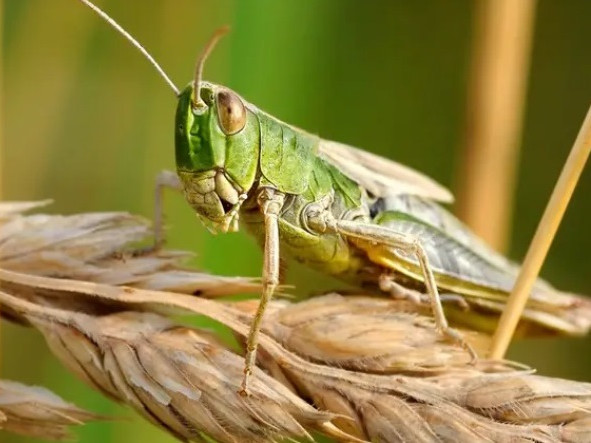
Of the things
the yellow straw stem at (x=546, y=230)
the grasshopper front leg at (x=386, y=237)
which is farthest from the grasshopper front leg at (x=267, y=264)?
the yellow straw stem at (x=546, y=230)

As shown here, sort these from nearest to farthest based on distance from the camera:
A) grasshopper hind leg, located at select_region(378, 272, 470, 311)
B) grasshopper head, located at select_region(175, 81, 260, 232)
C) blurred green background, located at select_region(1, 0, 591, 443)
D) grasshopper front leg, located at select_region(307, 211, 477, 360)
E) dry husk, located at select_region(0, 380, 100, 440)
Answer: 1. dry husk, located at select_region(0, 380, 100, 440)
2. grasshopper head, located at select_region(175, 81, 260, 232)
3. grasshopper front leg, located at select_region(307, 211, 477, 360)
4. grasshopper hind leg, located at select_region(378, 272, 470, 311)
5. blurred green background, located at select_region(1, 0, 591, 443)

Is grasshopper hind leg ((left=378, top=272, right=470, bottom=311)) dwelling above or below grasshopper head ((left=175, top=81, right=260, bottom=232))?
below

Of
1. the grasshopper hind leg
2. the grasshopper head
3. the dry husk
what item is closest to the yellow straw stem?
the grasshopper hind leg

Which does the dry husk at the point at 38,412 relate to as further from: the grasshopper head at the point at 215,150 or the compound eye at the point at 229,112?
the compound eye at the point at 229,112

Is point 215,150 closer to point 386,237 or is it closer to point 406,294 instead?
point 386,237

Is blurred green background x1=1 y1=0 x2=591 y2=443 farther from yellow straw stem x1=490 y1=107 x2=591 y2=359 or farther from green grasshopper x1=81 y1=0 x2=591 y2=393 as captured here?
yellow straw stem x1=490 y1=107 x2=591 y2=359

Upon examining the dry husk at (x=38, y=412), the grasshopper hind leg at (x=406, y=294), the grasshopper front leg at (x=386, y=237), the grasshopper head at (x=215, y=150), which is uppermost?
the grasshopper head at (x=215, y=150)
